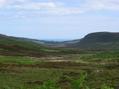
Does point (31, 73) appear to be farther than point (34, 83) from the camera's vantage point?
Yes

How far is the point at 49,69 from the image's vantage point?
218 ft

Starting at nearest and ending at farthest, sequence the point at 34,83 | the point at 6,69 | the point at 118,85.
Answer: the point at 118,85 → the point at 34,83 → the point at 6,69

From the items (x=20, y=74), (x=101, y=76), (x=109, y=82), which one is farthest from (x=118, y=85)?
(x=20, y=74)

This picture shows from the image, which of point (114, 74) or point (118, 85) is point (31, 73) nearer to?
point (114, 74)

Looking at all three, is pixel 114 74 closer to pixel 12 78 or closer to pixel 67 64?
pixel 12 78

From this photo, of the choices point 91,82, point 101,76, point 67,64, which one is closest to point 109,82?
point 91,82

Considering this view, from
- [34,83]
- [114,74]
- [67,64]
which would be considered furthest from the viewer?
[67,64]

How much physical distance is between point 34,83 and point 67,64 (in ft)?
88.9

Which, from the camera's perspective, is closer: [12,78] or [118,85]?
[118,85]

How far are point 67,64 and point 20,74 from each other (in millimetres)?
18069

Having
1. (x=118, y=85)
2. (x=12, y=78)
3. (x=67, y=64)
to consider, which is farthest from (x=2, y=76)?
(x=67, y=64)

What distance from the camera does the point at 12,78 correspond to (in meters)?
54.5

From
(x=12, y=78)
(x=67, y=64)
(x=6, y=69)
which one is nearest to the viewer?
(x=12, y=78)

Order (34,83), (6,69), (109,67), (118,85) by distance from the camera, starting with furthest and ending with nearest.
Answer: (109,67), (6,69), (34,83), (118,85)
